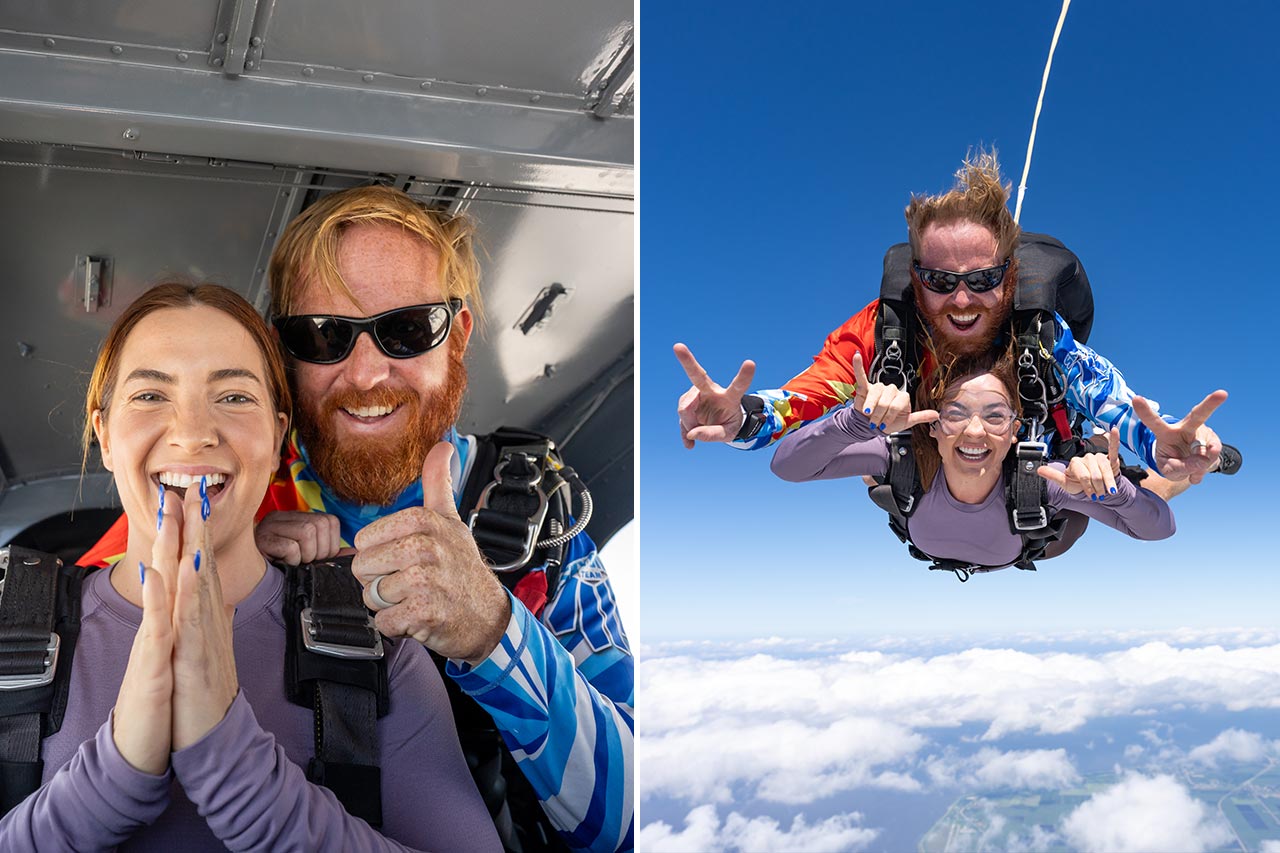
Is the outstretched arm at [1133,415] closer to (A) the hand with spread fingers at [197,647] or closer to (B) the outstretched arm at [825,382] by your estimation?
(B) the outstretched arm at [825,382]

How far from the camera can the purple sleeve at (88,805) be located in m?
1.16

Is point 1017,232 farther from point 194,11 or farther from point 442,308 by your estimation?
point 194,11

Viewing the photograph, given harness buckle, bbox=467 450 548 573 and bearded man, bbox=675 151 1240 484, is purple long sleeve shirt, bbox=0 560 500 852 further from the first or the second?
bearded man, bbox=675 151 1240 484

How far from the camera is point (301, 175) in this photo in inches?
62.0

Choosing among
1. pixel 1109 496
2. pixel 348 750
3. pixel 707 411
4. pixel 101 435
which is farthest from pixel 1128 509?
pixel 101 435

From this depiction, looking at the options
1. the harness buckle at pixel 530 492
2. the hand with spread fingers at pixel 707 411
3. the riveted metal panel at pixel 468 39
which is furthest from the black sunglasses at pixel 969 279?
the harness buckle at pixel 530 492

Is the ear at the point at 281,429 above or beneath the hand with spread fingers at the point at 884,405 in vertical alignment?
beneath

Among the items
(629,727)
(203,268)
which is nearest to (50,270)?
(203,268)

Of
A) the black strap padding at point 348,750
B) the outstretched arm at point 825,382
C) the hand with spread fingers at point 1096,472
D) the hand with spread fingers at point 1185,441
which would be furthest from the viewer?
the outstretched arm at point 825,382

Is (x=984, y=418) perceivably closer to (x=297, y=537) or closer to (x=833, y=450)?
(x=833, y=450)

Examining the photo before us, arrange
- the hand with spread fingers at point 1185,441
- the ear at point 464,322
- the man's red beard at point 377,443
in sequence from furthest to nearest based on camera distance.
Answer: the hand with spread fingers at point 1185,441
the ear at point 464,322
the man's red beard at point 377,443

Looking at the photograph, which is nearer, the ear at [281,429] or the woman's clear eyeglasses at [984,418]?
the ear at [281,429]

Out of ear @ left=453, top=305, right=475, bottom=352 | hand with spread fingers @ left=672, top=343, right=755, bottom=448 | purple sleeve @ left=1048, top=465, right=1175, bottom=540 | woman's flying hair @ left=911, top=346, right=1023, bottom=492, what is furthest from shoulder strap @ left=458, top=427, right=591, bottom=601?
purple sleeve @ left=1048, top=465, right=1175, bottom=540

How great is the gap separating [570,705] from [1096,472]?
117 cm
